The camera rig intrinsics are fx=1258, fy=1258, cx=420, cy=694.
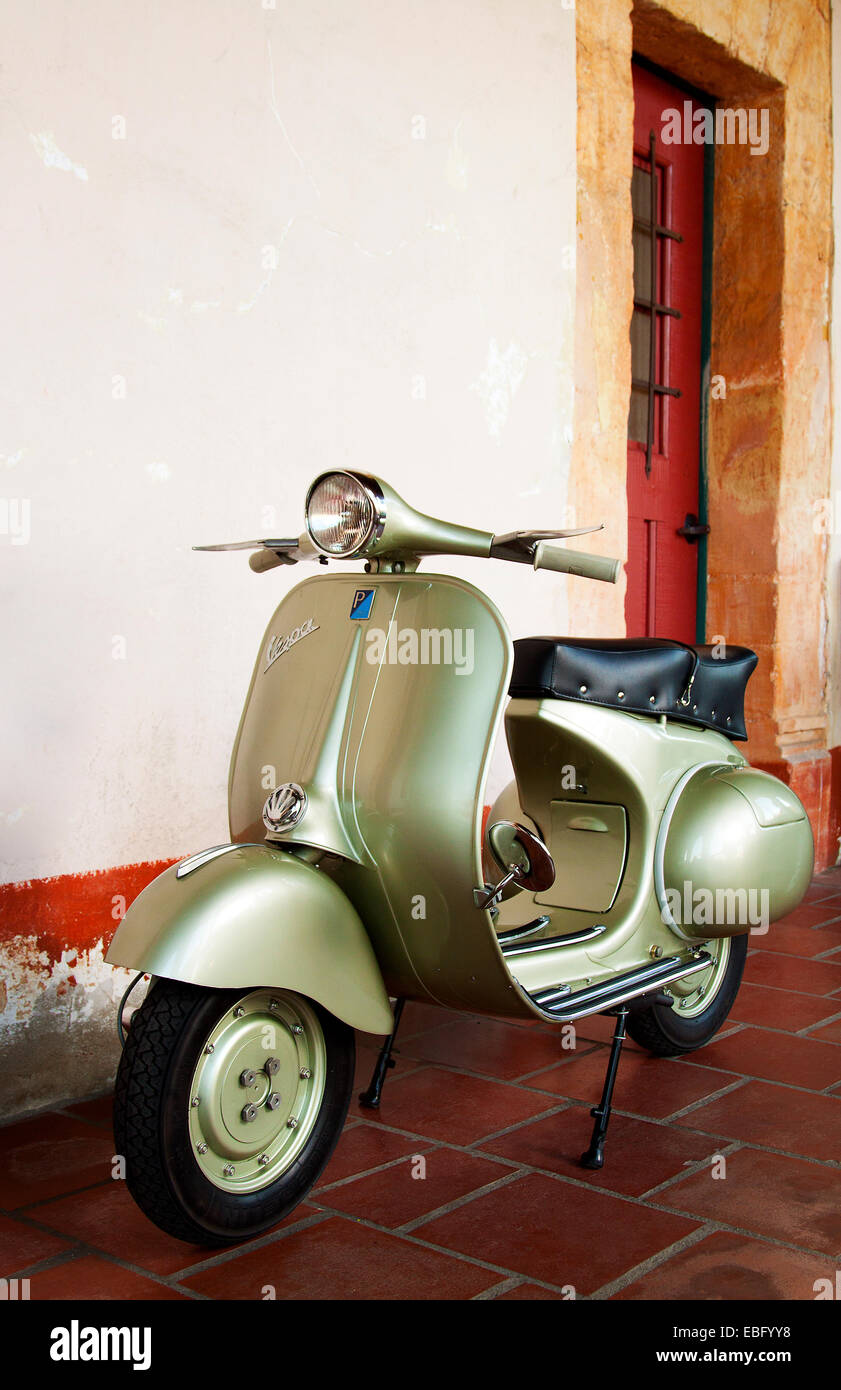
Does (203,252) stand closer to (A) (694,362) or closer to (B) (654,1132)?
(B) (654,1132)

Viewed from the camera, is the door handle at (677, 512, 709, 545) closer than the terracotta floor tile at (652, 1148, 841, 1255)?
No

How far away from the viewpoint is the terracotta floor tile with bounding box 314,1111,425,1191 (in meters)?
2.20

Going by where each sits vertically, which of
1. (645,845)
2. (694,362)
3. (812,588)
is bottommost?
(645,845)

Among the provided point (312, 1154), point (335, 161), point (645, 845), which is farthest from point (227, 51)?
point (312, 1154)

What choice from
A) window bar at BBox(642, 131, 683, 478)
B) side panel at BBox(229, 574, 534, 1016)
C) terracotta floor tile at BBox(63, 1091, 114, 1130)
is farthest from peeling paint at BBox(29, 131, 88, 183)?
window bar at BBox(642, 131, 683, 478)

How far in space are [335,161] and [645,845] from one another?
1.87 metres

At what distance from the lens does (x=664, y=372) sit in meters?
4.80

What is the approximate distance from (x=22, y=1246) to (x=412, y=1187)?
2.07 feet

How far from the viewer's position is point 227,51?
2.86 meters

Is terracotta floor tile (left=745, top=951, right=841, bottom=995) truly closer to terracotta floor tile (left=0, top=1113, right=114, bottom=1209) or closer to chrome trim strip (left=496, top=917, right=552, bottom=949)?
chrome trim strip (left=496, top=917, right=552, bottom=949)

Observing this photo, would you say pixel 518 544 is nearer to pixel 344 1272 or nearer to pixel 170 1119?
pixel 170 1119

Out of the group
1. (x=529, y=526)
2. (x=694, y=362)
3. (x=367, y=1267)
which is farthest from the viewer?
(x=694, y=362)

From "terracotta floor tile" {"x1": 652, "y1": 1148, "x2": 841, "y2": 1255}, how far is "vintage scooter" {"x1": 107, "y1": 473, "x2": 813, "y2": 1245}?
187 mm
